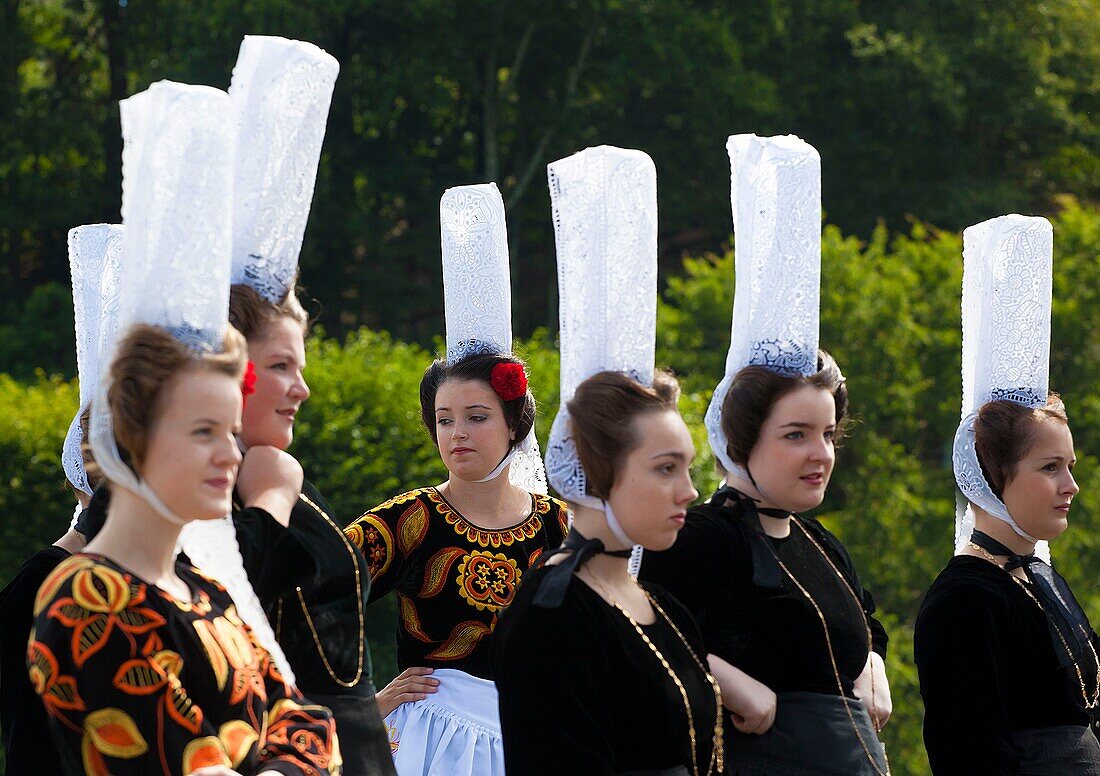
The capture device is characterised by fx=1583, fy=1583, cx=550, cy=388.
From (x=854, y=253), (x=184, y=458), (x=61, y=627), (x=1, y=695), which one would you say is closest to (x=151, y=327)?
(x=184, y=458)

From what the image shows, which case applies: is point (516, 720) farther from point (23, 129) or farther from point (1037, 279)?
point (23, 129)

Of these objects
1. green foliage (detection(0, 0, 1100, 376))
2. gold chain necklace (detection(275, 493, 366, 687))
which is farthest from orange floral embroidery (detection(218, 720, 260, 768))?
green foliage (detection(0, 0, 1100, 376))

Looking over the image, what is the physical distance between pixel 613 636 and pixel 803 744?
84cm

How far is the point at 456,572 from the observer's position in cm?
453

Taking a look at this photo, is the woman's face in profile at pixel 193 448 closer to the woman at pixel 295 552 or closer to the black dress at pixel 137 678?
the black dress at pixel 137 678

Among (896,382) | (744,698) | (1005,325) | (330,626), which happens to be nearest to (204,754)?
(330,626)

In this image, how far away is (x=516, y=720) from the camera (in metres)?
2.98

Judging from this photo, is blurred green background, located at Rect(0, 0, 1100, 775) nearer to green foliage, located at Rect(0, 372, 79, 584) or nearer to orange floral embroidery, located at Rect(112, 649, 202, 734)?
green foliage, located at Rect(0, 372, 79, 584)

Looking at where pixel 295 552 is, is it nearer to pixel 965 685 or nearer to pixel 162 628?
pixel 162 628

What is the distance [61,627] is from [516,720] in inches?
35.8

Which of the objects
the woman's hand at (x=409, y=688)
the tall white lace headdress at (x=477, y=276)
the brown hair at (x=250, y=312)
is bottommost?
the woman's hand at (x=409, y=688)

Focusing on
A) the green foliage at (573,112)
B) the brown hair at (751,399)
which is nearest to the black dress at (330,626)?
the brown hair at (751,399)

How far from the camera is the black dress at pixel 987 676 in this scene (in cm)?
379

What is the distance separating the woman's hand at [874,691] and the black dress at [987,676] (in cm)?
11
